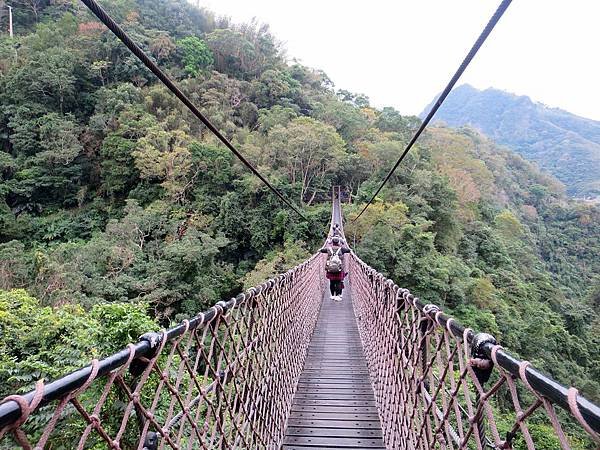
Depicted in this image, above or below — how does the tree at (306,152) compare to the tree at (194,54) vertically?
below

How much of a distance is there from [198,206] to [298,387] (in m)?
9.60

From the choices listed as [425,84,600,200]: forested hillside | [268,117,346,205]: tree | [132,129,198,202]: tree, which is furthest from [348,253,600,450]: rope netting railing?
[425,84,600,200]: forested hillside

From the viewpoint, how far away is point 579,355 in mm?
10016

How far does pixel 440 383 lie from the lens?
0.92m

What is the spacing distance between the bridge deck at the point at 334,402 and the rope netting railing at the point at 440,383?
0.29ft

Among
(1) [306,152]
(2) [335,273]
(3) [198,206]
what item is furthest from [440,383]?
(1) [306,152]

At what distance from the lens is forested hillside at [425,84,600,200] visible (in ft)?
113

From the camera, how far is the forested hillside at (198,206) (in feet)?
24.9

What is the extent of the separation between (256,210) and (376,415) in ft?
31.7

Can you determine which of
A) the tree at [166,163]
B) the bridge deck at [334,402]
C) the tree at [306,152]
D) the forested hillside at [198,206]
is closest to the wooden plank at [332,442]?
the bridge deck at [334,402]

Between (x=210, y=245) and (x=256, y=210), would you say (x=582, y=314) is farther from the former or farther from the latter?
(x=210, y=245)

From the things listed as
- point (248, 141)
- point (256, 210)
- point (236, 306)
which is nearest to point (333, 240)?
point (236, 306)

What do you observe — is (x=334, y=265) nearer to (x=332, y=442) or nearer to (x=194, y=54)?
(x=332, y=442)

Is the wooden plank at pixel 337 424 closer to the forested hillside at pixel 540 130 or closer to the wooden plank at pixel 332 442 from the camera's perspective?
the wooden plank at pixel 332 442
